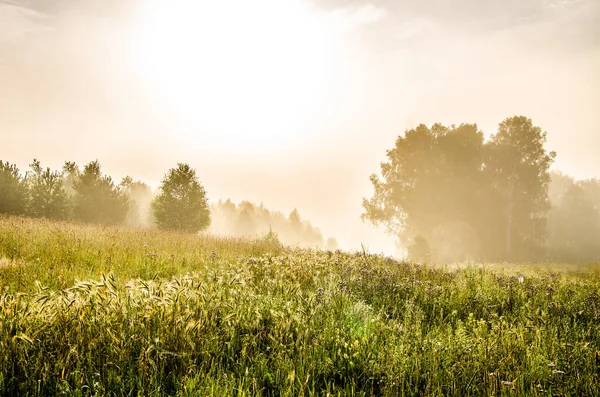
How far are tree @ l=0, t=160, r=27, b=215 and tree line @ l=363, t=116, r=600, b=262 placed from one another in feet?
105

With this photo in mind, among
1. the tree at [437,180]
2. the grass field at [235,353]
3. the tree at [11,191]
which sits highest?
the tree at [437,180]

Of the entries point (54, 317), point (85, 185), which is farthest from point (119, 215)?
point (54, 317)

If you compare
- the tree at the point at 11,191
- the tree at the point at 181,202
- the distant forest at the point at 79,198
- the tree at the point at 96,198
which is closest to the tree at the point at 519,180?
the distant forest at the point at 79,198

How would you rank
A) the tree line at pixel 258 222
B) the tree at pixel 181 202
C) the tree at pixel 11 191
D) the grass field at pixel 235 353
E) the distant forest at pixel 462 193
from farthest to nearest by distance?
the tree line at pixel 258 222, the distant forest at pixel 462 193, the tree at pixel 181 202, the tree at pixel 11 191, the grass field at pixel 235 353

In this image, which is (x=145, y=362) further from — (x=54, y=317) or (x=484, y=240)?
(x=484, y=240)

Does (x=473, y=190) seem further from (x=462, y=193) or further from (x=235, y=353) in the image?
(x=235, y=353)

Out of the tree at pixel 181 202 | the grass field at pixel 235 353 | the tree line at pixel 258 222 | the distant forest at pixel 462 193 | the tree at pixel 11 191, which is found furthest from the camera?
the tree line at pixel 258 222

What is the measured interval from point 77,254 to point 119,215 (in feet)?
82.0

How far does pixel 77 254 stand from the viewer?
7.71 meters

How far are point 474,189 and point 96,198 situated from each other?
36254 mm

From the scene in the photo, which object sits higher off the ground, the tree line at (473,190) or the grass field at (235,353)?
the tree line at (473,190)

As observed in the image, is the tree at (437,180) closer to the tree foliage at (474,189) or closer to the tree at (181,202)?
the tree foliage at (474,189)

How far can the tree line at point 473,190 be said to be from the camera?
31406mm

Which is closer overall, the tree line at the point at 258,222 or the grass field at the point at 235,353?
the grass field at the point at 235,353
